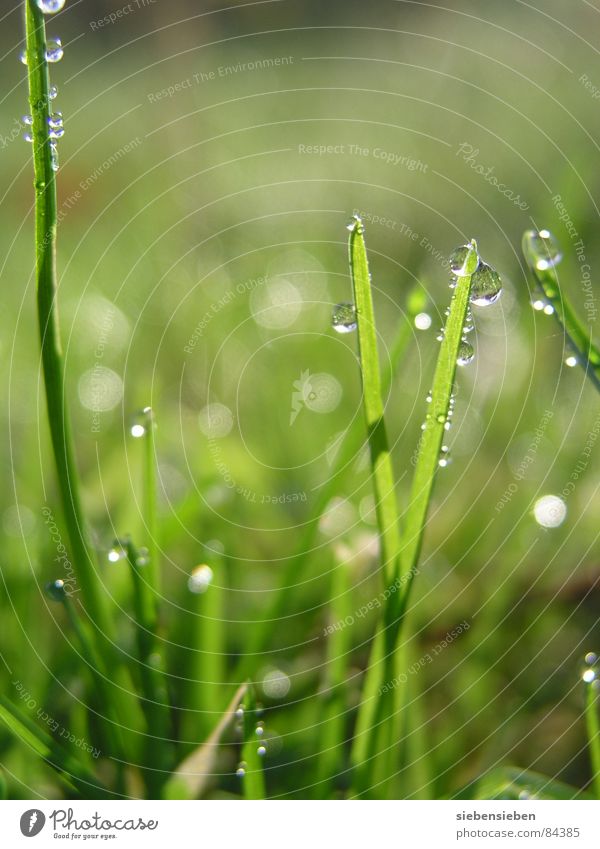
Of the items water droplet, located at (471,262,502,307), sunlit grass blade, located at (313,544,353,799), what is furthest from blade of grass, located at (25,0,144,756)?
water droplet, located at (471,262,502,307)

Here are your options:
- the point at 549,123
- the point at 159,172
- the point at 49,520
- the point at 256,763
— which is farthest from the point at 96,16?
the point at 256,763

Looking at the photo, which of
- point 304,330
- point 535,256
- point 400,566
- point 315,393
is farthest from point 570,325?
point 304,330

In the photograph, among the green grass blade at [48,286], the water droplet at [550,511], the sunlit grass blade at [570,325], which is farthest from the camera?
the water droplet at [550,511]

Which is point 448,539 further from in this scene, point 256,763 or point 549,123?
point 549,123

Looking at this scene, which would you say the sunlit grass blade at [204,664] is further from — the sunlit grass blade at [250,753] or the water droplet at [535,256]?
the water droplet at [535,256]

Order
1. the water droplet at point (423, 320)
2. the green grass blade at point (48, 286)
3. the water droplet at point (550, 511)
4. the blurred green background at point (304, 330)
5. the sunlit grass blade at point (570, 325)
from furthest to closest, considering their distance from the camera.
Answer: the water droplet at point (423, 320) → the water droplet at point (550, 511) → the blurred green background at point (304, 330) → the sunlit grass blade at point (570, 325) → the green grass blade at point (48, 286)

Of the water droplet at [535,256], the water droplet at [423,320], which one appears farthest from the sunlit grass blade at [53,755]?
the water droplet at [423,320]

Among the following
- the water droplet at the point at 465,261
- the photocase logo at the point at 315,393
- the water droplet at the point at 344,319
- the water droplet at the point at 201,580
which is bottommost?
the water droplet at the point at 201,580
